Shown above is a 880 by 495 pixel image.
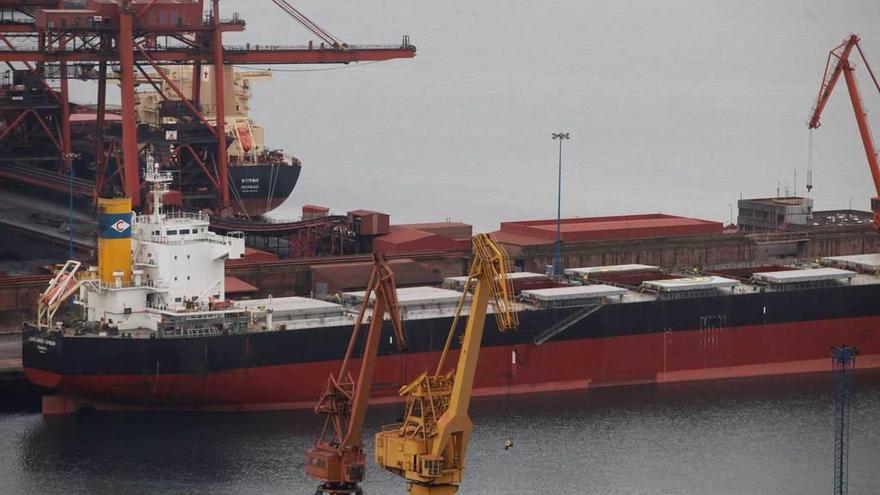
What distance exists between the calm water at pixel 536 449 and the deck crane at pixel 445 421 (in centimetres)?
474

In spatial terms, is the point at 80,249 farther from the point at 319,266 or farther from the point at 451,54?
the point at 451,54

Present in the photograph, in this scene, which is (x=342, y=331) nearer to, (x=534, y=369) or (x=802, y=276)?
(x=534, y=369)

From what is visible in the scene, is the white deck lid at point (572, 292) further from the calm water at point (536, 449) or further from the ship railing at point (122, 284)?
the ship railing at point (122, 284)

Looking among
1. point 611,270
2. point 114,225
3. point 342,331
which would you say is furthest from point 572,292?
point 114,225

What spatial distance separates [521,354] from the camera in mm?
41688

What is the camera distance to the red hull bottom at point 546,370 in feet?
127

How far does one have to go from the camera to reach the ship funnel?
1529 inches

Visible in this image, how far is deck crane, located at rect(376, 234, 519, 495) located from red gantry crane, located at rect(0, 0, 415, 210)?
22.5m

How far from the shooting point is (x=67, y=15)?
1965 inches

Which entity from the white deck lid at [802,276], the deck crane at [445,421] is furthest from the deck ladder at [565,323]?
the deck crane at [445,421]

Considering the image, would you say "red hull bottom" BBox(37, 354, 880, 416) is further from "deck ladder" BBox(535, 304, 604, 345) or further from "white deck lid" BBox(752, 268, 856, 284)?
"white deck lid" BBox(752, 268, 856, 284)

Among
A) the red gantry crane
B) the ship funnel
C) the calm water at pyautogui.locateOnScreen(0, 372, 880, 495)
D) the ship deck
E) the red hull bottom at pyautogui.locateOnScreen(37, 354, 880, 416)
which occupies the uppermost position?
the red gantry crane

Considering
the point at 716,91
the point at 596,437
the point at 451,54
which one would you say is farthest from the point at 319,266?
the point at 451,54

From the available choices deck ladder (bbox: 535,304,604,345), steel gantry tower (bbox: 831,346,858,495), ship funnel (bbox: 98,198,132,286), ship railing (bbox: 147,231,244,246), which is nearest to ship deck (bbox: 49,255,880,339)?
deck ladder (bbox: 535,304,604,345)
